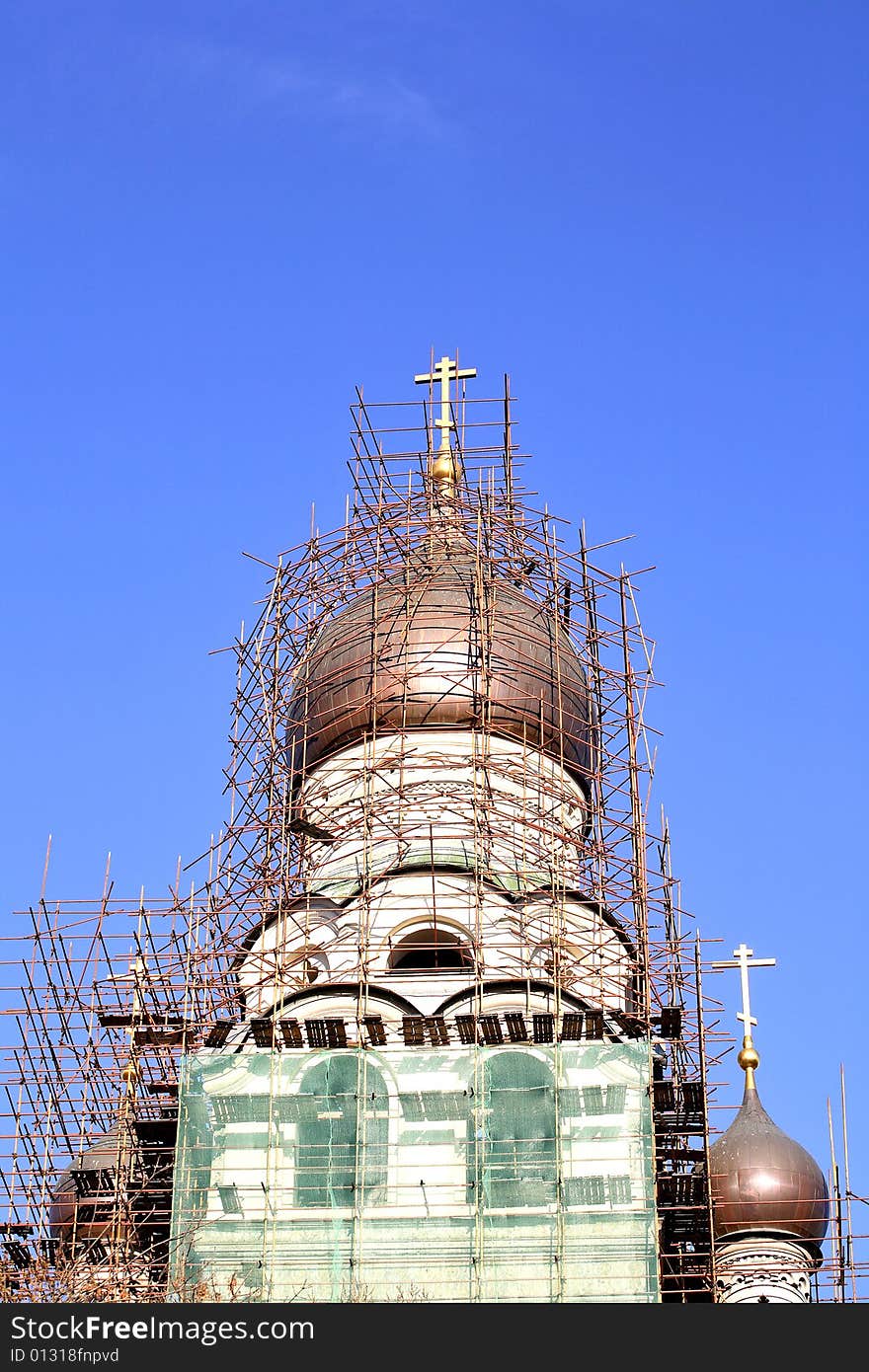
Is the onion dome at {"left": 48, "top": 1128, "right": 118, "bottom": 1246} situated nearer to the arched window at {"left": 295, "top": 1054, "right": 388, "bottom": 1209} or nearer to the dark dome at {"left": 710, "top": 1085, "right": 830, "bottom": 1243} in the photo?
the arched window at {"left": 295, "top": 1054, "right": 388, "bottom": 1209}

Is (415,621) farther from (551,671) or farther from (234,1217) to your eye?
(234,1217)

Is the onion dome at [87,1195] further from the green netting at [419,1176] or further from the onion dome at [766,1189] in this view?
the onion dome at [766,1189]

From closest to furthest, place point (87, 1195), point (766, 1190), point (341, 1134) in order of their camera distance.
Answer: point (341, 1134)
point (87, 1195)
point (766, 1190)

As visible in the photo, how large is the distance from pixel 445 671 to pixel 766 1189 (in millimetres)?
5739

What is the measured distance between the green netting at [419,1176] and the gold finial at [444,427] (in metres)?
8.99

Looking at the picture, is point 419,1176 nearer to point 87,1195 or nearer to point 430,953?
point 430,953

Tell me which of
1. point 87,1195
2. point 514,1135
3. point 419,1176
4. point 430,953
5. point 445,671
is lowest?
point 419,1176

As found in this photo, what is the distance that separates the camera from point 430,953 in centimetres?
2169

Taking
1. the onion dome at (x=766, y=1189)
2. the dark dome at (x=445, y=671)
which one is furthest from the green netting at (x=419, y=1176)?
the dark dome at (x=445, y=671)

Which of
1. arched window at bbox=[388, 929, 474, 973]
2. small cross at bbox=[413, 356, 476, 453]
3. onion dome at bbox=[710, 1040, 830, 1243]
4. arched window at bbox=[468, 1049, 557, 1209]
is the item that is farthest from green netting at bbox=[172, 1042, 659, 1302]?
small cross at bbox=[413, 356, 476, 453]

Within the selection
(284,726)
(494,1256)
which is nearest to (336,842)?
(284,726)

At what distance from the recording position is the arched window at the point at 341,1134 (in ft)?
61.9

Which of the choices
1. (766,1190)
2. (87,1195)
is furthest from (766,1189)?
(87,1195)
